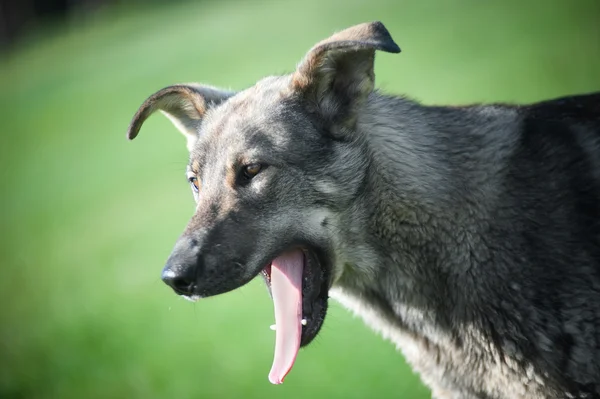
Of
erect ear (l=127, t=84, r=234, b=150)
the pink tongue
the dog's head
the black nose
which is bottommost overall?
the pink tongue

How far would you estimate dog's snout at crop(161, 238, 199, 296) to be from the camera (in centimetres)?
291

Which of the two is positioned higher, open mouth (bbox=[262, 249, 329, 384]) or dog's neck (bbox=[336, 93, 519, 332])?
dog's neck (bbox=[336, 93, 519, 332])

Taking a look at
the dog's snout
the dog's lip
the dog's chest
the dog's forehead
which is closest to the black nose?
the dog's snout

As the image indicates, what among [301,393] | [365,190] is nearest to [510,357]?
[365,190]

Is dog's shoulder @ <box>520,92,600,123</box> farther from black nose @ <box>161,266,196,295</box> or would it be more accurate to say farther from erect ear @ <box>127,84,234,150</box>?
black nose @ <box>161,266,196,295</box>

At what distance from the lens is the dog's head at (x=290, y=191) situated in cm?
307

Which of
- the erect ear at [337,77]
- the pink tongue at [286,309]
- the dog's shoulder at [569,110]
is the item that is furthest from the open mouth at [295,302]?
the dog's shoulder at [569,110]

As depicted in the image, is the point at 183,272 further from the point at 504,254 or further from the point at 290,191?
the point at 504,254

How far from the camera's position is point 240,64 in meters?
17.6

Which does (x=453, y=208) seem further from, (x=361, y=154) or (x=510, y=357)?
(x=510, y=357)

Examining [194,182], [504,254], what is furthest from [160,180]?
[504,254]

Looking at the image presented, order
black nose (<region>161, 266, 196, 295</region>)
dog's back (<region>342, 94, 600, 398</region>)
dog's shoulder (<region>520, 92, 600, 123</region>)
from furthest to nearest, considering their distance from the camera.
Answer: dog's shoulder (<region>520, 92, 600, 123</region>)
dog's back (<region>342, 94, 600, 398</region>)
black nose (<region>161, 266, 196, 295</region>)

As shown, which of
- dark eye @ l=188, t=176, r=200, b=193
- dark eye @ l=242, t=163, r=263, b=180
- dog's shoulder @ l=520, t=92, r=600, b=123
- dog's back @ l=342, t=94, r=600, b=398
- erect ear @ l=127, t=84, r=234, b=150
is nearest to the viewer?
dog's back @ l=342, t=94, r=600, b=398

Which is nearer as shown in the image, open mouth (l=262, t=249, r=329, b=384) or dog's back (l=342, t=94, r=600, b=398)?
dog's back (l=342, t=94, r=600, b=398)
